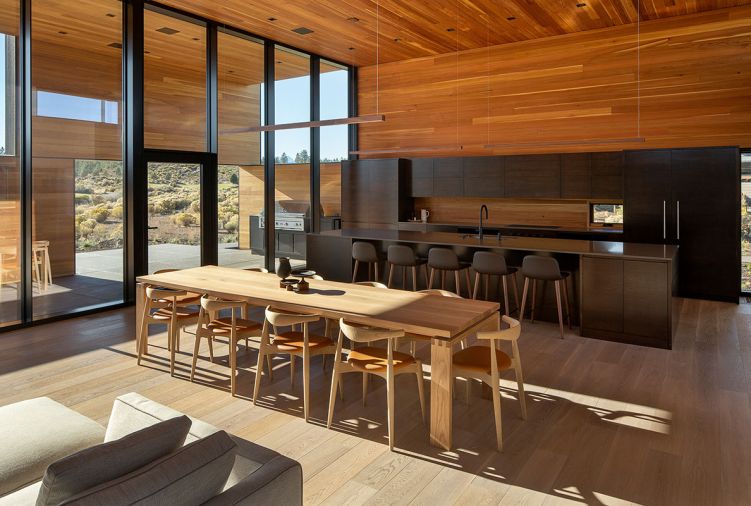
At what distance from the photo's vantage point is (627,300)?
5277mm

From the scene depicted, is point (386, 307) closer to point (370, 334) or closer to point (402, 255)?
point (370, 334)

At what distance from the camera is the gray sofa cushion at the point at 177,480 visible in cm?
134

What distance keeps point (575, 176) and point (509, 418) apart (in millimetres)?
5191

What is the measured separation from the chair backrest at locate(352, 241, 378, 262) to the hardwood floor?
223cm

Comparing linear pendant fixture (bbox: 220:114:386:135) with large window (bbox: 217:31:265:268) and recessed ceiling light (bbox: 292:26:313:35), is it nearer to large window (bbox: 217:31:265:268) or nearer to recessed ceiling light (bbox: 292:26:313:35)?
large window (bbox: 217:31:265:268)

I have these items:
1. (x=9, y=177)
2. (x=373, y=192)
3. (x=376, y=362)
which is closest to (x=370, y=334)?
(x=376, y=362)

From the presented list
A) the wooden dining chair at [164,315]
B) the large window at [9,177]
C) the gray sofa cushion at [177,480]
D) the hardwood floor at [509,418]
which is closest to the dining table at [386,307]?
the wooden dining chair at [164,315]

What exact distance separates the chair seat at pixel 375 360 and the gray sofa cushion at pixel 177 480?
173cm

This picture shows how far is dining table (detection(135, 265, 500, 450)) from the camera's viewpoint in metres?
3.12

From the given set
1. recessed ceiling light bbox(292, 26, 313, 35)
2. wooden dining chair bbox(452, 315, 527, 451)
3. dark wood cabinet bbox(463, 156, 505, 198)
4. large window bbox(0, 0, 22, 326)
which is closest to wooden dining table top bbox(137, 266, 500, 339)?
wooden dining chair bbox(452, 315, 527, 451)

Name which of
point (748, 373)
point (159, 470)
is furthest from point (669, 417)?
point (159, 470)

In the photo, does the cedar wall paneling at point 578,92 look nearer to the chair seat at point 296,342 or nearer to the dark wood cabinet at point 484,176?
the dark wood cabinet at point 484,176

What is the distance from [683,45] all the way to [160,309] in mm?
7143

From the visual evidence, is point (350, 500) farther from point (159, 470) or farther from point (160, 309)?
point (160, 309)
